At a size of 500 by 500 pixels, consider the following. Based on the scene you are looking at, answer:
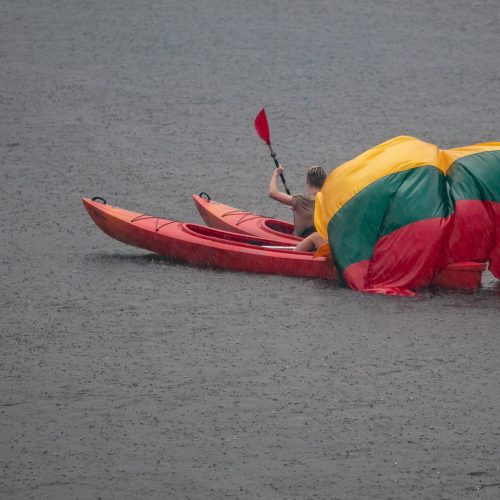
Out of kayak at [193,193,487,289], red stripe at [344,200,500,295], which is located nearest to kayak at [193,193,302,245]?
kayak at [193,193,487,289]

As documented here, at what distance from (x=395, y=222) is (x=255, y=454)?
11.9ft

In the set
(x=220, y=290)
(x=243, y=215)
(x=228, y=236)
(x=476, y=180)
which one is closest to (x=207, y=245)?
(x=228, y=236)

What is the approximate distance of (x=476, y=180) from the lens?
1078cm

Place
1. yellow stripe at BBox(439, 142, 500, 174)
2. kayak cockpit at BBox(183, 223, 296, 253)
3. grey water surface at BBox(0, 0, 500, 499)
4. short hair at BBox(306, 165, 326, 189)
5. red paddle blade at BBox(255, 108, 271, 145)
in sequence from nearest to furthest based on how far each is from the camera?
grey water surface at BBox(0, 0, 500, 499) → yellow stripe at BBox(439, 142, 500, 174) → short hair at BBox(306, 165, 326, 189) → kayak cockpit at BBox(183, 223, 296, 253) → red paddle blade at BBox(255, 108, 271, 145)

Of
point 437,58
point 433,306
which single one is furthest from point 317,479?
point 437,58

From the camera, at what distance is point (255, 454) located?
7.57 m

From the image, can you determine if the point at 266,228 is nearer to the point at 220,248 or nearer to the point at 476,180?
the point at 220,248

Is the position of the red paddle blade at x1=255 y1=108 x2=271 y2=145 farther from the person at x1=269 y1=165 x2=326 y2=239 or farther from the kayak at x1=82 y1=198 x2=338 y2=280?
the kayak at x1=82 y1=198 x2=338 y2=280

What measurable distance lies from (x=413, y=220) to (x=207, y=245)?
1859 mm

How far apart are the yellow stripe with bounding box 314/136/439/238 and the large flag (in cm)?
1

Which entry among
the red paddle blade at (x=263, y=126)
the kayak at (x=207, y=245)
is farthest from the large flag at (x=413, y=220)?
the red paddle blade at (x=263, y=126)

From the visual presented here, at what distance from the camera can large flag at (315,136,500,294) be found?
1070 centimetres

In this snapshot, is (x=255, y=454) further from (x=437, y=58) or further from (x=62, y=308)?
(x=437, y=58)

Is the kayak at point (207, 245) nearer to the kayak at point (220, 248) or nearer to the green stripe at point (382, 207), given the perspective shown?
the kayak at point (220, 248)
